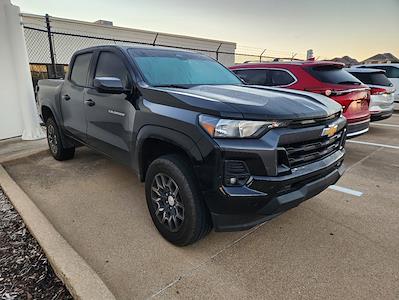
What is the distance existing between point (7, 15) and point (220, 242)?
6.53 m

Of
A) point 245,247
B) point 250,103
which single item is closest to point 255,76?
point 250,103

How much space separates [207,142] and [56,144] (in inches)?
152

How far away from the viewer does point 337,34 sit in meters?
14.9

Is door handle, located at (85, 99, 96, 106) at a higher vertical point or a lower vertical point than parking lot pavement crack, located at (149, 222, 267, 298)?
higher

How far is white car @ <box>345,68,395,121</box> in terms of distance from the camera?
727cm

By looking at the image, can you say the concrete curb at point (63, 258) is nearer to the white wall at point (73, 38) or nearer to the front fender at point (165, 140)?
the front fender at point (165, 140)

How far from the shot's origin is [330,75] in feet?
17.3

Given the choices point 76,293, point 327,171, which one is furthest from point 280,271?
point 76,293

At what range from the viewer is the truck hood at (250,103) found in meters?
2.15

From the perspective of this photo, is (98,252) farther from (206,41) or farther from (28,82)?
(206,41)

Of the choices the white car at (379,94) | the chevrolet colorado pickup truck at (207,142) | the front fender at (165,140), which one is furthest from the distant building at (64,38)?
the front fender at (165,140)

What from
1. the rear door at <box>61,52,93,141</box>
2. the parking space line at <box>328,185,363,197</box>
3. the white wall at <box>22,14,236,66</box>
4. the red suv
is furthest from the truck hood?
the white wall at <box>22,14,236,66</box>

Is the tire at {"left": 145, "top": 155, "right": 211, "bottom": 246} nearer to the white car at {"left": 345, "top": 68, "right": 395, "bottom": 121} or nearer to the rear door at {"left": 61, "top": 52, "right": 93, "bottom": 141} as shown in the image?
the rear door at {"left": 61, "top": 52, "right": 93, "bottom": 141}

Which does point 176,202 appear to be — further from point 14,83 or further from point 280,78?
point 14,83
